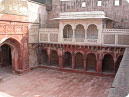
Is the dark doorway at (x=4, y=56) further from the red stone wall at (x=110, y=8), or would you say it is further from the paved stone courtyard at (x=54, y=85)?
the red stone wall at (x=110, y=8)

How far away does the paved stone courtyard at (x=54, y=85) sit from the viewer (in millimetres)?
11594

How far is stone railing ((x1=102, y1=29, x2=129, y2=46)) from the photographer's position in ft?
48.5

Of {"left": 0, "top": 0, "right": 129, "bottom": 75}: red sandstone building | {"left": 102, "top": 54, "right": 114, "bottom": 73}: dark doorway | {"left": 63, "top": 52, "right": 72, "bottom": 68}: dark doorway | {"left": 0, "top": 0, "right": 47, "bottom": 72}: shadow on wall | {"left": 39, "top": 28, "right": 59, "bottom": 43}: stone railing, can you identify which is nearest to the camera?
{"left": 0, "top": 0, "right": 47, "bottom": 72}: shadow on wall

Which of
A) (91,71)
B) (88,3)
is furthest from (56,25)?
(91,71)

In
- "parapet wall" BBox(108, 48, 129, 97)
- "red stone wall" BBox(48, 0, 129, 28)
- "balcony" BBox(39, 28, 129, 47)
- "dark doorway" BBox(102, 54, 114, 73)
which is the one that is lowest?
"dark doorway" BBox(102, 54, 114, 73)

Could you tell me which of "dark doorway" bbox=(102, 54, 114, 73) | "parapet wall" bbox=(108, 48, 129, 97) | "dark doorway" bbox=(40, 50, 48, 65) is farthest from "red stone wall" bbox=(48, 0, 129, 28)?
"parapet wall" bbox=(108, 48, 129, 97)

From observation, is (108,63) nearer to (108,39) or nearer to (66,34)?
(108,39)

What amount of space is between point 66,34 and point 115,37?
601cm

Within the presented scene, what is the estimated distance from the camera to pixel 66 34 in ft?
63.0

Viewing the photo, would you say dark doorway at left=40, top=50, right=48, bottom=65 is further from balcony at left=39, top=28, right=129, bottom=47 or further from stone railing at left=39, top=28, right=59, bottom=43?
balcony at left=39, top=28, right=129, bottom=47

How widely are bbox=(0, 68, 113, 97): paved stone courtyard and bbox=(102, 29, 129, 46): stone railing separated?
3306 mm

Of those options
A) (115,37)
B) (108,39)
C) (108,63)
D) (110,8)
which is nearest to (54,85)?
(108,39)

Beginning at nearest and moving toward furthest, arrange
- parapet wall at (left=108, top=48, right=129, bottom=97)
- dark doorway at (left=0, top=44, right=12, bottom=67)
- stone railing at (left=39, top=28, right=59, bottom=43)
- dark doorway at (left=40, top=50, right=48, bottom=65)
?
parapet wall at (left=108, top=48, right=129, bottom=97), stone railing at (left=39, top=28, right=59, bottom=43), dark doorway at (left=0, top=44, right=12, bottom=67), dark doorway at (left=40, top=50, right=48, bottom=65)

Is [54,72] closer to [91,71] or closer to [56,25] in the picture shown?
[91,71]
